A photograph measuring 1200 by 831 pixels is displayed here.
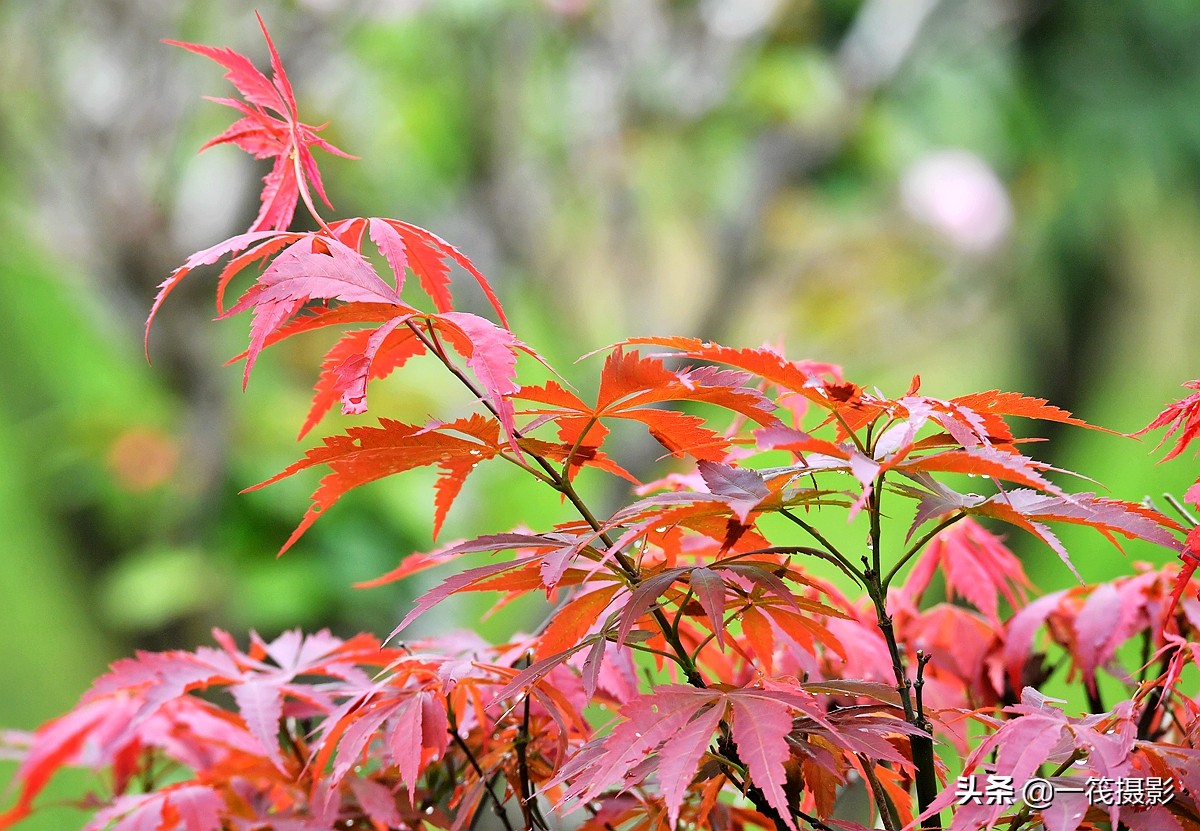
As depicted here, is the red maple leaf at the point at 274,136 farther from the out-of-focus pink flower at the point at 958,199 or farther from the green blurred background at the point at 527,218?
the out-of-focus pink flower at the point at 958,199

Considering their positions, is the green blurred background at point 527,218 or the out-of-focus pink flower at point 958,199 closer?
the green blurred background at point 527,218

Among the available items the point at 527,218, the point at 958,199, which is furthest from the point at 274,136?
the point at 958,199

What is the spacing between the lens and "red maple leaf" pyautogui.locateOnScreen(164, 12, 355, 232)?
0.31 meters

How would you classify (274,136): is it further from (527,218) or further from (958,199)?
(958,199)

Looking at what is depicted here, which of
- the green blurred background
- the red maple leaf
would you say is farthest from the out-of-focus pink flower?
the red maple leaf

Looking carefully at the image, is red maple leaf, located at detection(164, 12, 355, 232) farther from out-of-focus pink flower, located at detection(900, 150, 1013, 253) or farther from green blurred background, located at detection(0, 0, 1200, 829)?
out-of-focus pink flower, located at detection(900, 150, 1013, 253)

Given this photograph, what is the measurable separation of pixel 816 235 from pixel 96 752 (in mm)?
1714

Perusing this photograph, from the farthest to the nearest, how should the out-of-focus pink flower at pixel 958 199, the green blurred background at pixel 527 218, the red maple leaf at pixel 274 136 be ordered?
the out-of-focus pink flower at pixel 958 199 < the green blurred background at pixel 527 218 < the red maple leaf at pixel 274 136

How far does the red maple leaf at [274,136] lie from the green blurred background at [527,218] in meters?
0.98

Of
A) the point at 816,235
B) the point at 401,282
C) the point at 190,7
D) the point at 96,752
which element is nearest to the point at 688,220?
the point at 816,235

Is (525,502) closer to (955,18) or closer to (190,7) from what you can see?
(190,7)

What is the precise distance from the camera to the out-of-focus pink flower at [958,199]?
195 cm

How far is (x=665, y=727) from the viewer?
254 mm

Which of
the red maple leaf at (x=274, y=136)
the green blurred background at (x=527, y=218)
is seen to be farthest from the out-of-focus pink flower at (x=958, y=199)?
the red maple leaf at (x=274, y=136)
